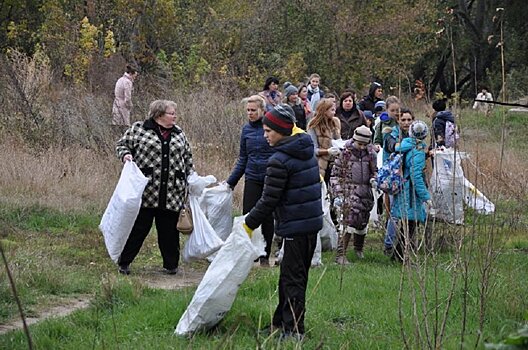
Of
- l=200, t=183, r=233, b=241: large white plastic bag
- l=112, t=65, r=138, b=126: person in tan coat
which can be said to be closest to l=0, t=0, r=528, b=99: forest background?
l=112, t=65, r=138, b=126: person in tan coat

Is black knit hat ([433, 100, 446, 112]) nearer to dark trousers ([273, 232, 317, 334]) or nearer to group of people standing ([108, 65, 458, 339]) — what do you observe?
group of people standing ([108, 65, 458, 339])

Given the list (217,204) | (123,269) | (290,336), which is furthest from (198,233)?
(290,336)

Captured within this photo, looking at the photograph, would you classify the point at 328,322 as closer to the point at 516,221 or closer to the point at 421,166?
the point at 421,166

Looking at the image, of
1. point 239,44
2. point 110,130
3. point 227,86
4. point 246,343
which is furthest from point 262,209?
point 239,44

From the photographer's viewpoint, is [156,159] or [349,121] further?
[349,121]

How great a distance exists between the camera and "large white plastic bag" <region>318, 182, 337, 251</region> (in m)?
10.0

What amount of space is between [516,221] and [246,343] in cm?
603

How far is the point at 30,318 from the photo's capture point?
24.0ft

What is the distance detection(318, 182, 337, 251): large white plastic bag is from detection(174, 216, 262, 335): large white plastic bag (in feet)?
12.0

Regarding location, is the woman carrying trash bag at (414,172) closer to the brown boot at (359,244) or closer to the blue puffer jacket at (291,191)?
the brown boot at (359,244)

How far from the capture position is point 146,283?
8547mm

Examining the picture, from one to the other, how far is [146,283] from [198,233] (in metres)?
0.87

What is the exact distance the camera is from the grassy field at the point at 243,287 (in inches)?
238

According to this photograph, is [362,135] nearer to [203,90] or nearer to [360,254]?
[360,254]
